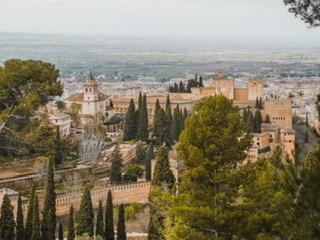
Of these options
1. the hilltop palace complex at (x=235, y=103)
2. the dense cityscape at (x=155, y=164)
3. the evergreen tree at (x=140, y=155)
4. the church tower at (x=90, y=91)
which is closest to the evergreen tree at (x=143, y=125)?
the dense cityscape at (x=155, y=164)

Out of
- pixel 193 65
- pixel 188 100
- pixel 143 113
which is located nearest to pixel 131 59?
pixel 193 65

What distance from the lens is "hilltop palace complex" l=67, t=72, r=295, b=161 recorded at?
125ft

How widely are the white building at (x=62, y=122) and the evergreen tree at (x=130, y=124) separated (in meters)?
3.01

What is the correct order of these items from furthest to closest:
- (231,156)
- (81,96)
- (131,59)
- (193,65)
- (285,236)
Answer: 1. (131,59)
2. (193,65)
3. (81,96)
4. (231,156)
5. (285,236)

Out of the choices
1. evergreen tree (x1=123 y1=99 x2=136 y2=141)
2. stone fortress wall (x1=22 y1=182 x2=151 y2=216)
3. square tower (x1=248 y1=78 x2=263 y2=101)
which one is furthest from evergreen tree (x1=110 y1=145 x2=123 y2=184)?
square tower (x1=248 y1=78 x2=263 y2=101)

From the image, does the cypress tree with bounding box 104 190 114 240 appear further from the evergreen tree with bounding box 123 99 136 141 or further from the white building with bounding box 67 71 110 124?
the white building with bounding box 67 71 110 124

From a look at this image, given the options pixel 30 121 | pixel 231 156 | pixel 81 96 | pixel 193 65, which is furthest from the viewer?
pixel 193 65

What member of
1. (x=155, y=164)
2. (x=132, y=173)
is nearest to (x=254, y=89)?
(x=132, y=173)

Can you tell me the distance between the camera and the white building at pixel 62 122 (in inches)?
1464

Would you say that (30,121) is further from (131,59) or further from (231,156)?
(131,59)

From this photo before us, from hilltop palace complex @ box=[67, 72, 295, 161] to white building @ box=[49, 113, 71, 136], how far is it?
4.58 meters

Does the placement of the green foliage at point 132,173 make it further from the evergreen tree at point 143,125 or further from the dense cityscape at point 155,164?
the evergreen tree at point 143,125

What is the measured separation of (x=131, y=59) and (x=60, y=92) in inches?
5604

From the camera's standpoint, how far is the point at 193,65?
15762 centimetres
